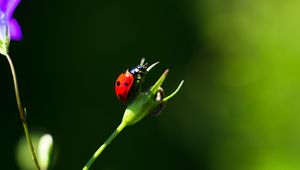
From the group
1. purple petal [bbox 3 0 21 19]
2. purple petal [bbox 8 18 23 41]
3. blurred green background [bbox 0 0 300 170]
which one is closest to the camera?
purple petal [bbox 3 0 21 19]

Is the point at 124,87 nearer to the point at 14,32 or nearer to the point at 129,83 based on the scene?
the point at 129,83

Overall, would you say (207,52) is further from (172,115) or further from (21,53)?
(21,53)

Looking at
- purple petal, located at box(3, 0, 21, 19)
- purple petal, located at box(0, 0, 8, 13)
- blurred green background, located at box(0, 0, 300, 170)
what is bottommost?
blurred green background, located at box(0, 0, 300, 170)

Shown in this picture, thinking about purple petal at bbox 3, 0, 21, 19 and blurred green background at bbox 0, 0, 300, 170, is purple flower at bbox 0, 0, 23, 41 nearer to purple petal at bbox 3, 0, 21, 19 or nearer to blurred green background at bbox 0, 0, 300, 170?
purple petal at bbox 3, 0, 21, 19

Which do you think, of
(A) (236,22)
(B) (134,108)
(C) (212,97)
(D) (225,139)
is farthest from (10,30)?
(A) (236,22)

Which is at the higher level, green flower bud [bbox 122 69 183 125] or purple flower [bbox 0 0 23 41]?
purple flower [bbox 0 0 23 41]

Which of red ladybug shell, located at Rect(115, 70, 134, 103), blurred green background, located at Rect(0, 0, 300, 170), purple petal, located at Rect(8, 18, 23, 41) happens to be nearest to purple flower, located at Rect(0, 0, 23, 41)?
purple petal, located at Rect(8, 18, 23, 41)

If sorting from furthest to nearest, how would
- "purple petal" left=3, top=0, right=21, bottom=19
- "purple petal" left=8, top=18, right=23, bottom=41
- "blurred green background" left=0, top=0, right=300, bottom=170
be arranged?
1. "blurred green background" left=0, top=0, right=300, bottom=170
2. "purple petal" left=8, top=18, right=23, bottom=41
3. "purple petal" left=3, top=0, right=21, bottom=19

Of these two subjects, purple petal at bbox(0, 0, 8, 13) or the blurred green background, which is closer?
purple petal at bbox(0, 0, 8, 13)

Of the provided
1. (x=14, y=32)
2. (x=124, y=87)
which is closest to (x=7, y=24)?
(x=14, y=32)
